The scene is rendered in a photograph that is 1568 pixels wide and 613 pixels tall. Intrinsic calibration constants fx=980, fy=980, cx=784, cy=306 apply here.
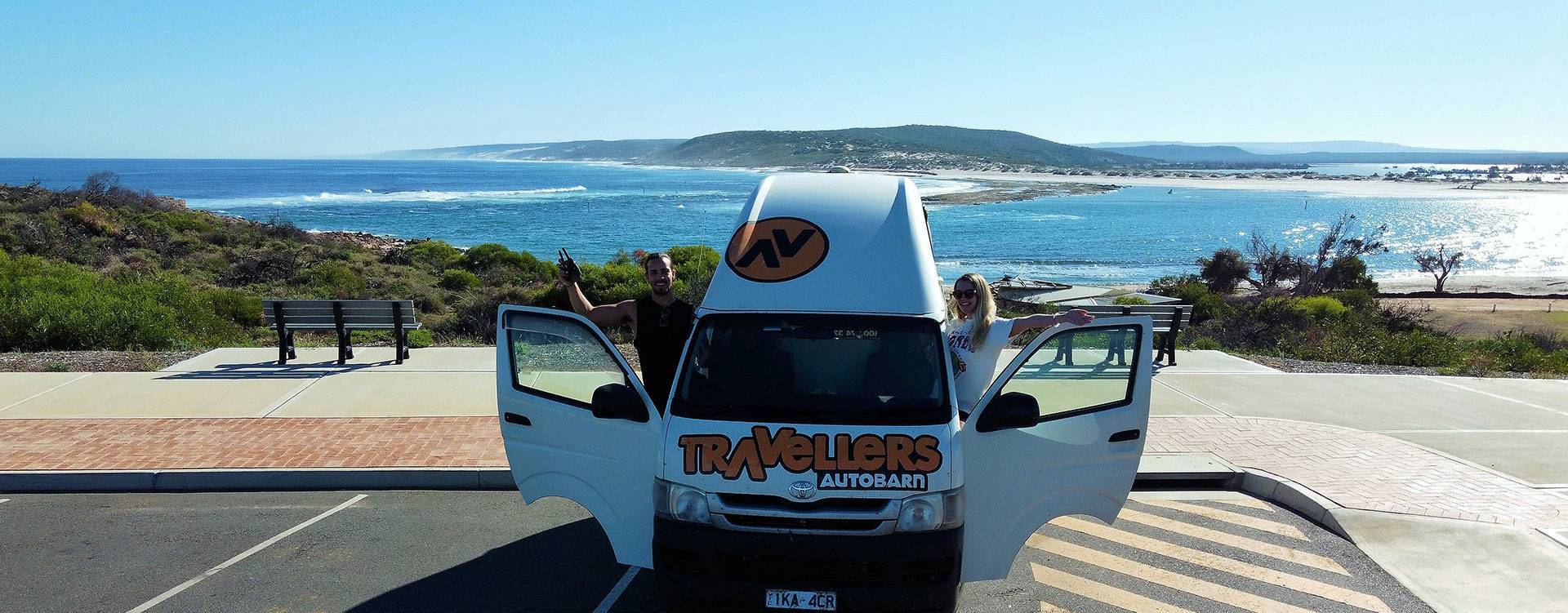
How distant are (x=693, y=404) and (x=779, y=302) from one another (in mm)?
773

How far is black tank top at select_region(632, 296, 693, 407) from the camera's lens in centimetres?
629

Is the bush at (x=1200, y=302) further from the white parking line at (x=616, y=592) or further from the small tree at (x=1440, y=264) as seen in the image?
the small tree at (x=1440, y=264)

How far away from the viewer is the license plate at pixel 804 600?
4.42m

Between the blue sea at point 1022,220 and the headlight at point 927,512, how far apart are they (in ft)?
125

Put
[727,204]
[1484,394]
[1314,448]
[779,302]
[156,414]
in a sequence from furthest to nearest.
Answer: [727,204] < [1484,394] < [156,414] < [1314,448] < [779,302]

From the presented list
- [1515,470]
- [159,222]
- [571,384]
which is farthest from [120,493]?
[159,222]

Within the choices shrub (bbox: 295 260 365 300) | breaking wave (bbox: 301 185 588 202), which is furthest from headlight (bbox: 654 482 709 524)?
breaking wave (bbox: 301 185 588 202)

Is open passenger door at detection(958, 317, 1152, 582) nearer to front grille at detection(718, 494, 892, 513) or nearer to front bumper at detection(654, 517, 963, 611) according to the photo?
front bumper at detection(654, 517, 963, 611)

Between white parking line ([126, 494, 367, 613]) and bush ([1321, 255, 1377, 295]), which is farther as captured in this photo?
bush ([1321, 255, 1377, 295])

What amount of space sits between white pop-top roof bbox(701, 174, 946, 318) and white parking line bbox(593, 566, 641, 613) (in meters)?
1.79

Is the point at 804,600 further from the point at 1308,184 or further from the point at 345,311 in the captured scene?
the point at 1308,184

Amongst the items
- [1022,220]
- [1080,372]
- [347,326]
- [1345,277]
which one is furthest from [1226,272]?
[1022,220]

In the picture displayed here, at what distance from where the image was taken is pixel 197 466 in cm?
774

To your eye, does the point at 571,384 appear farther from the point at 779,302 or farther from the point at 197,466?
the point at 197,466
